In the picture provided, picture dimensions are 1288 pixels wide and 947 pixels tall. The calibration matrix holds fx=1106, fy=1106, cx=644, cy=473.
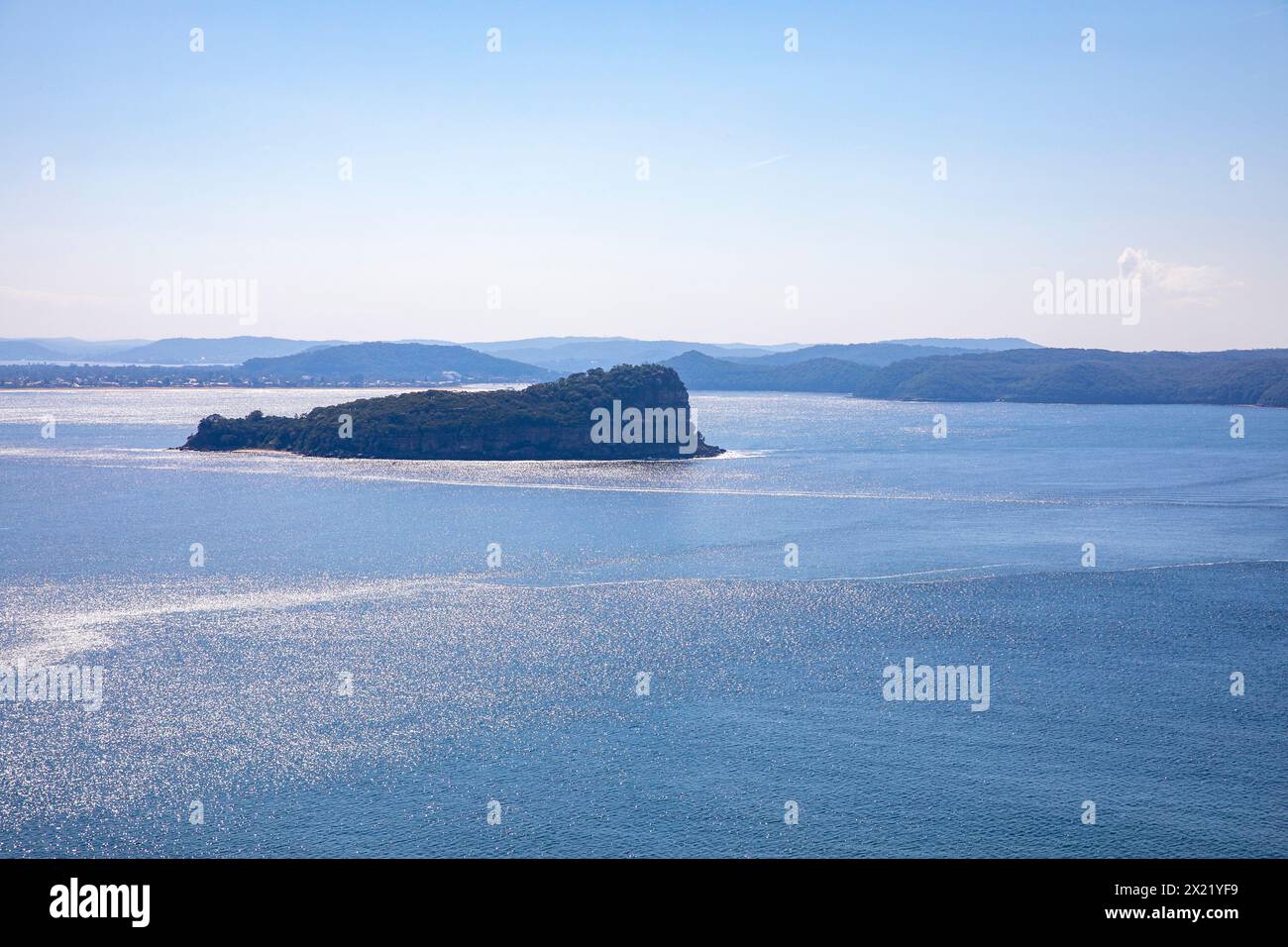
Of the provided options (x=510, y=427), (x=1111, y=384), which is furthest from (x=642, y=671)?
(x=1111, y=384)

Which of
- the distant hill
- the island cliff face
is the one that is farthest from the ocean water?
the distant hill

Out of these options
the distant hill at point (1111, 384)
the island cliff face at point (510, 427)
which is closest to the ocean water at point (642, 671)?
the island cliff face at point (510, 427)

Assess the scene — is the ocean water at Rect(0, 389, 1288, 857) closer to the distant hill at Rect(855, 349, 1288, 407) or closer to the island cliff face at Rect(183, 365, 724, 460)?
the island cliff face at Rect(183, 365, 724, 460)

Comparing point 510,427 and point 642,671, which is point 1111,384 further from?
point 642,671

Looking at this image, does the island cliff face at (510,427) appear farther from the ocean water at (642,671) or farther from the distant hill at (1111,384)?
the distant hill at (1111,384)

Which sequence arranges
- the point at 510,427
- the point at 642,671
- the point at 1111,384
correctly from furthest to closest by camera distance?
1. the point at 1111,384
2. the point at 510,427
3. the point at 642,671
